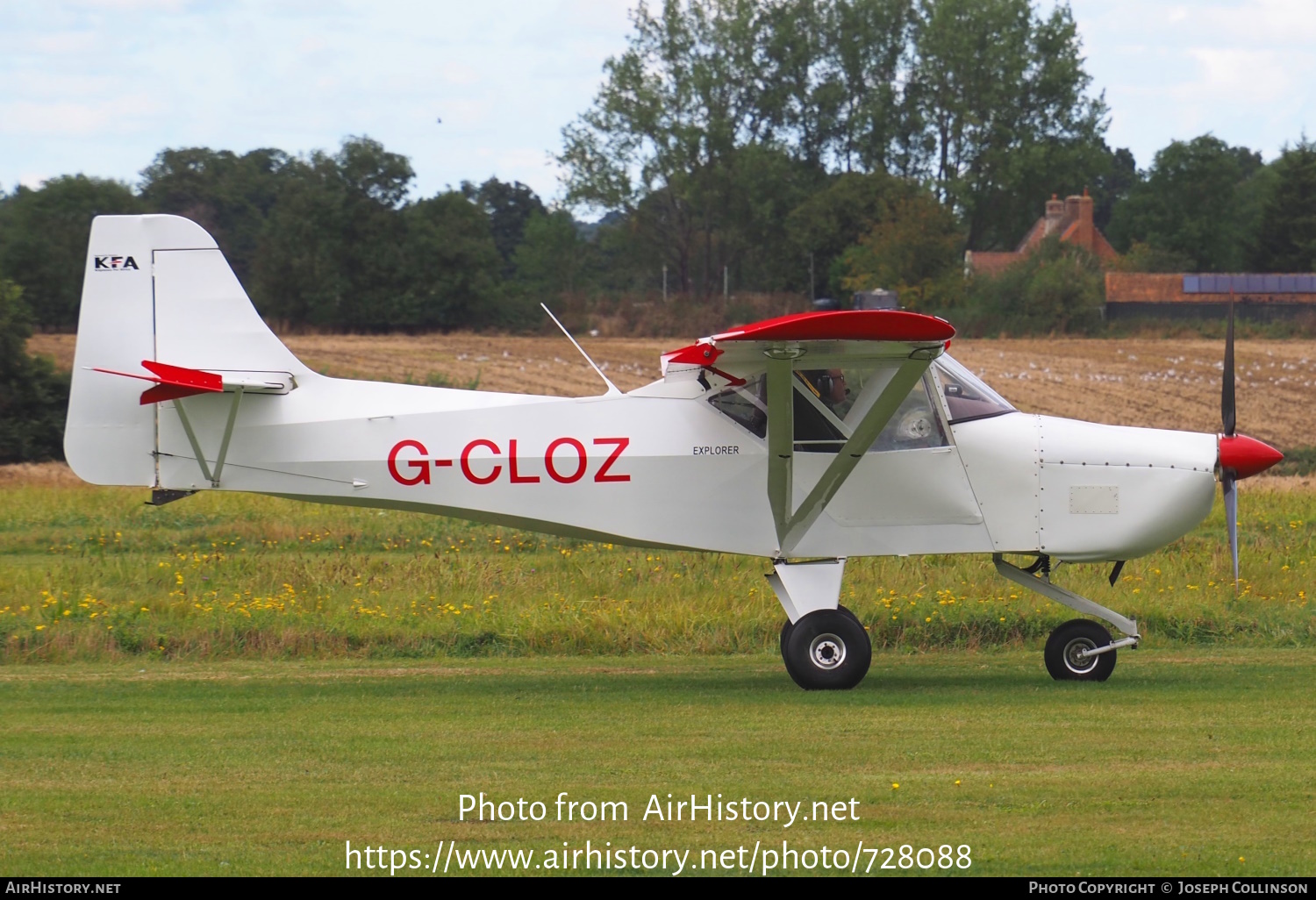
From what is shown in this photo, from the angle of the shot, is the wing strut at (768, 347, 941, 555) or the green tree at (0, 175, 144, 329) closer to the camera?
the wing strut at (768, 347, 941, 555)

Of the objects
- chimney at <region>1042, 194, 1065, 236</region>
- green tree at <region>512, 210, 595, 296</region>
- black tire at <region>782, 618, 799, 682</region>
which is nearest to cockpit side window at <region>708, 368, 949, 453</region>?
black tire at <region>782, 618, 799, 682</region>

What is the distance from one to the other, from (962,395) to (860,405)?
0.86 meters

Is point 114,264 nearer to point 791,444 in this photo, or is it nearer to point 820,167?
point 791,444

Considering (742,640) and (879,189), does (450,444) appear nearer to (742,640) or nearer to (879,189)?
(742,640)

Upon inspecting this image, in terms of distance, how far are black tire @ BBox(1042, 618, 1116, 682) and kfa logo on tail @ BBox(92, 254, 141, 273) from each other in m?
7.36

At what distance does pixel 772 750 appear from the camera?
26.8 feet

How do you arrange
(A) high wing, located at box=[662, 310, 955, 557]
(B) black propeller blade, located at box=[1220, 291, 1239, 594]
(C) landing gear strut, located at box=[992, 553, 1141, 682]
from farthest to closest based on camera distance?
1. (C) landing gear strut, located at box=[992, 553, 1141, 682]
2. (B) black propeller blade, located at box=[1220, 291, 1239, 594]
3. (A) high wing, located at box=[662, 310, 955, 557]

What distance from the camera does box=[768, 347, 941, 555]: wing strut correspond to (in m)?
9.95

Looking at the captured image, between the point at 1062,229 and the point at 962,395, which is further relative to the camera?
the point at 1062,229

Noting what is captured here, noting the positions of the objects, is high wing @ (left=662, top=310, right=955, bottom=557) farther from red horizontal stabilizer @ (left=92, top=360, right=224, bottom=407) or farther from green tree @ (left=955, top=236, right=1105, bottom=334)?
green tree @ (left=955, top=236, right=1105, bottom=334)

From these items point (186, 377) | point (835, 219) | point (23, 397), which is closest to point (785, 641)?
point (186, 377)

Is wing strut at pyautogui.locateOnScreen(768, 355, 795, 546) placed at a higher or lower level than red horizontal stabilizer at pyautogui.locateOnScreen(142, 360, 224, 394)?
lower

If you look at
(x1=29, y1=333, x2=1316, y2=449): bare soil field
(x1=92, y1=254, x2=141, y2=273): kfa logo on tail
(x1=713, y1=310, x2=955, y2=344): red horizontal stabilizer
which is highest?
(x1=92, y1=254, x2=141, y2=273): kfa logo on tail

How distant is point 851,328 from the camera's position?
9.22m
